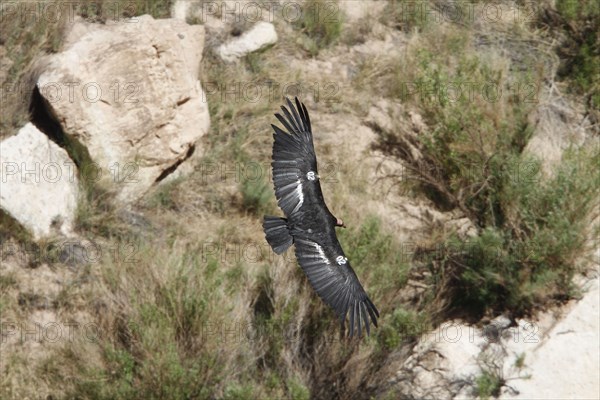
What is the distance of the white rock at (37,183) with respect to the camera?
9438 millimetres

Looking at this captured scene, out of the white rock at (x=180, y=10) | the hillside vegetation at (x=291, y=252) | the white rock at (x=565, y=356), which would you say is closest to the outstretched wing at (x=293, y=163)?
the hillside vegetation at (x=291, y=252)

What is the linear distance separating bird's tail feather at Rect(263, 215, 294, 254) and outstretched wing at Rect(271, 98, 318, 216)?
140 mm

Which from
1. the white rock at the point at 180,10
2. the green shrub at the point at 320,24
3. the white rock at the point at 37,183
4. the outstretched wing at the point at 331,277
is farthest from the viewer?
the green shrub at the point at 320,24

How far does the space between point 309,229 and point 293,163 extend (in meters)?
0.61

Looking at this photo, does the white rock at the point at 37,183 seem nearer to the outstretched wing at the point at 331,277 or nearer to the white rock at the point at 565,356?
the outstretched wing at the point at 331,277

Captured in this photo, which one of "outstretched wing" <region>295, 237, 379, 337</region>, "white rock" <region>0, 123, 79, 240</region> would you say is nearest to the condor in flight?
"outstretched wing" <region>295, 237, 379, 337</region>

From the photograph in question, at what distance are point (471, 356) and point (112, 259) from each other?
3290 mm

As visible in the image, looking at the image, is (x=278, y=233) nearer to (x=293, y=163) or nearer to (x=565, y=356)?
(x=293, y=163)

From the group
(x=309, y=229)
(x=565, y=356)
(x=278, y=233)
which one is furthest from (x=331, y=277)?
(x=565, y=356)

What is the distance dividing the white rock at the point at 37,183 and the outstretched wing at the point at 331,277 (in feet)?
8.46

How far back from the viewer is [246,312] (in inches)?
370

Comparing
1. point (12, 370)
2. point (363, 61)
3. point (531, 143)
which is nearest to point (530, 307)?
point (531, 143)

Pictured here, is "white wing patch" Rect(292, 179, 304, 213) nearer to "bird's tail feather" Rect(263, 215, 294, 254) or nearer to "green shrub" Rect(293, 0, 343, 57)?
"bird's tail feather" Rect(263, 215, 294, 254)

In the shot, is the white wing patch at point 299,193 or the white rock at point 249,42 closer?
the white wing patch at point 299,193
